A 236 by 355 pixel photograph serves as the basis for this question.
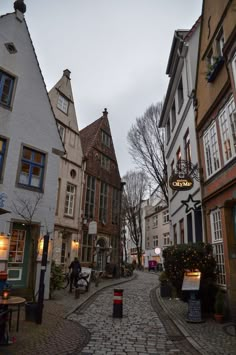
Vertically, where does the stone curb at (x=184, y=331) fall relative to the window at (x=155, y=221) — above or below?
below

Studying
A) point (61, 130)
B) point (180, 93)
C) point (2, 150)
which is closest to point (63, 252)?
point (61, 130)

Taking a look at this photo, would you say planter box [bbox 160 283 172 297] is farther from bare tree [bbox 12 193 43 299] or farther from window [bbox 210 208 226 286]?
bare tree [bbox 12 193 43 299]

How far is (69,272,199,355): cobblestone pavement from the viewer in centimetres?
552

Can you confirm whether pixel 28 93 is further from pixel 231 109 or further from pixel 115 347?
pixel 115 347

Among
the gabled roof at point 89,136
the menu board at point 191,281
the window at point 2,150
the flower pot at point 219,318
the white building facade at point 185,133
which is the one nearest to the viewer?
the flower pot at point 219,318

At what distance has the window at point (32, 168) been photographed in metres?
11.7

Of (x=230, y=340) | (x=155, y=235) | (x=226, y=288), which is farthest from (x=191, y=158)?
(x=155, y=235)

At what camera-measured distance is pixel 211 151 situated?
32.7ft

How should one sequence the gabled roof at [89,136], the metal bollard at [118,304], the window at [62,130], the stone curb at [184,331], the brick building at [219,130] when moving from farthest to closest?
the gabled roof at [89,136] < the window at [62,130] < the metal bollard at [118,304] < the brick building at [219,130] < the stone curb at [184,331]

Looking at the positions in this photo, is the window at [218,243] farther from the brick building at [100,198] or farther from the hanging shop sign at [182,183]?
the brick building at [100,198]

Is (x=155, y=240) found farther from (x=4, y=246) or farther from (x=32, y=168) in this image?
(x=4, y=246)

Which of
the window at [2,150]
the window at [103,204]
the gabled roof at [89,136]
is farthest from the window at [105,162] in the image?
the window at [2,150]

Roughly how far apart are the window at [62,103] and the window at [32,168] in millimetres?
7442

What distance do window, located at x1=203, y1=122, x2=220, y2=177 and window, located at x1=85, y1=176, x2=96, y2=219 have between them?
12.7m
